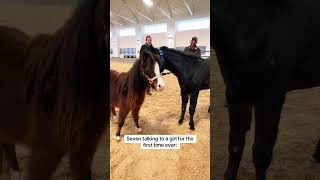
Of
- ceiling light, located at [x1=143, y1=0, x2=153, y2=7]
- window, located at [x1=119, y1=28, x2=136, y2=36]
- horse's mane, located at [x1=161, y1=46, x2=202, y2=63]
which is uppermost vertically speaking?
ceiling light, located at [x1=143, y1=0, x2=153, y2=7]

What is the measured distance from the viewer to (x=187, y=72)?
0.91 m

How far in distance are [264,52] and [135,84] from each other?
0.44m

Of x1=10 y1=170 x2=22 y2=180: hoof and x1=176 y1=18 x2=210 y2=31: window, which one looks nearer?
x1=176 y1=18 x2=210 y2=31: window

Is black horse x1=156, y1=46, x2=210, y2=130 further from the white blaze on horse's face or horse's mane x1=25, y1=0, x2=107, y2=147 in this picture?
horse's mane x1=25, y1=0, x2=107, y2=147

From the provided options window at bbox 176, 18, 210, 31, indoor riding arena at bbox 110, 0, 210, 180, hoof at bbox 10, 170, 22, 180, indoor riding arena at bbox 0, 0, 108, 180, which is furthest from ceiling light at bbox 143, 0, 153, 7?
hoof at bbox 10, 170, 22, 180

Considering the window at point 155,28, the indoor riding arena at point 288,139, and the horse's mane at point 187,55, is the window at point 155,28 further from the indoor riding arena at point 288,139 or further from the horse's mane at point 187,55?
the indoor riding arena at point 288,139

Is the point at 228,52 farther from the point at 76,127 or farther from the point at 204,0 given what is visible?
the point at 76,127

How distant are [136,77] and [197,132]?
11.3 inches

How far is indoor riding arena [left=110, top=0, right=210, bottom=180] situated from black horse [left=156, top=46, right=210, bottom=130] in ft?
0.05

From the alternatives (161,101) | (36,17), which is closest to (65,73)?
(36,17)

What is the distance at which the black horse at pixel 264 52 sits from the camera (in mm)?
812

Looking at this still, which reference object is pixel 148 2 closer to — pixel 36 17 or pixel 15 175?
pixel 36 17

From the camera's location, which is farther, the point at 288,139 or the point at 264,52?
the point at 288,139

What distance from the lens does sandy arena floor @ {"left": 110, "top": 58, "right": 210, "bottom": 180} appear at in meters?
0.88
